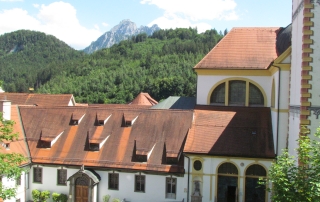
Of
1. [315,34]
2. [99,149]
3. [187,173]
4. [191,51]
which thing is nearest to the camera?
[315,34]

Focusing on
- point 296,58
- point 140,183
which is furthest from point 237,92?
point 140,183

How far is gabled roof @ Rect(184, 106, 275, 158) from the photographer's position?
20656 mm

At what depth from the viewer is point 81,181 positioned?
21.5m

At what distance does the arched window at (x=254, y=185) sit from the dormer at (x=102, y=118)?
916cm

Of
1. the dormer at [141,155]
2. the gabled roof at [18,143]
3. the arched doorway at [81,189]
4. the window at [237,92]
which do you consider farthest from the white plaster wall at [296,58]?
the gabled roof at [18,143]

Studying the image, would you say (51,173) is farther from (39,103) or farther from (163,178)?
(39,103)

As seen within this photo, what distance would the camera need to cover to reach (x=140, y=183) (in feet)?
70.0

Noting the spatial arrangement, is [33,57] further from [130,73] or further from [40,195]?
[40,195]

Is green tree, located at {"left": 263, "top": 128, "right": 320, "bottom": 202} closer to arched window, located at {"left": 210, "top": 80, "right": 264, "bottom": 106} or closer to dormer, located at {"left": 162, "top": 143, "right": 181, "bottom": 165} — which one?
dormer, located at {"left": 162, "top": 143, "right": 181, "bottom": 165}

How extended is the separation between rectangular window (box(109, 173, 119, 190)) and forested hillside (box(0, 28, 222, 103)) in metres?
61.5

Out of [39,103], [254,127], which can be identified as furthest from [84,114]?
[39,103]

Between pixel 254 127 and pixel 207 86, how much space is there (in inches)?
169

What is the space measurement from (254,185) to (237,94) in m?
6.23

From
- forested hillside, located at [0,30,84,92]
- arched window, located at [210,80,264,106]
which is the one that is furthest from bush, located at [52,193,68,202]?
forested hillside, located at [0,30,84,92]
